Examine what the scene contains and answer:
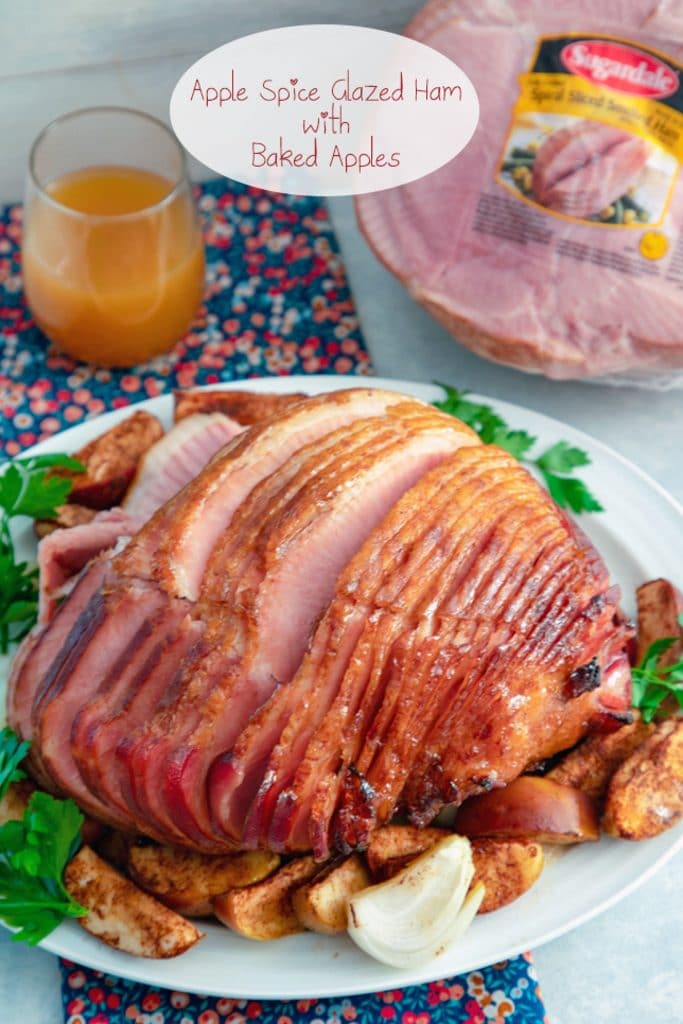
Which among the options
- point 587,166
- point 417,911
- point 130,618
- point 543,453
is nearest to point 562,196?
point 587,166

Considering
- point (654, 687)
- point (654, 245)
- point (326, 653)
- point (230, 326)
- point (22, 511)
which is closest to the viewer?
point (326, 653)

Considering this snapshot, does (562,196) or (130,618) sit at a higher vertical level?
(562,196)

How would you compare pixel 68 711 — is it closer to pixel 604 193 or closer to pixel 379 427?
pixel 379 427

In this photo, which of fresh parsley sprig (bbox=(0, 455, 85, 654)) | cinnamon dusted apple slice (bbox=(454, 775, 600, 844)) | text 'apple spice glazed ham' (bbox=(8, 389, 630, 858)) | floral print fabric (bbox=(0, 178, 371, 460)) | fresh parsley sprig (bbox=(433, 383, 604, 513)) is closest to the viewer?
text 'apple spice glazed ham' (bbox=(8, 389, 630, 858))

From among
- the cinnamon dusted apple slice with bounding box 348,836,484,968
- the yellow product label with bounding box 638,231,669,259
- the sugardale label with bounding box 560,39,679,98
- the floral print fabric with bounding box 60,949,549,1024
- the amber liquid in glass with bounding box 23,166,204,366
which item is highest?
the sugardale label with bounding box 560,39,679,98

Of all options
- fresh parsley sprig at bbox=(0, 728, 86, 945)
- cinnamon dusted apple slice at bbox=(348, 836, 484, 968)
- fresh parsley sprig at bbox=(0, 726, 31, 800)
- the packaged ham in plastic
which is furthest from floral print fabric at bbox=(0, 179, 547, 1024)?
cinnamon dusted apple slice at bbox=(348, 836, 484, 968)

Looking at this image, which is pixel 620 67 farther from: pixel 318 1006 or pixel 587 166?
pixel 318 1006

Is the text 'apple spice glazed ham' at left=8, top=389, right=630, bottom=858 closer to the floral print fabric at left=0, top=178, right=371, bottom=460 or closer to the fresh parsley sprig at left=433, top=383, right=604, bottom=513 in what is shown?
the fresh parsley sprig at left=433, top=383, right=604, bottom=513
